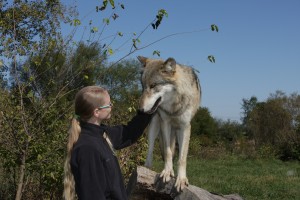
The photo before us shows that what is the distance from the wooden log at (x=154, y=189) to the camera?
4.73 meters

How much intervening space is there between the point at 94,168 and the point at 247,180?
9.17 meters

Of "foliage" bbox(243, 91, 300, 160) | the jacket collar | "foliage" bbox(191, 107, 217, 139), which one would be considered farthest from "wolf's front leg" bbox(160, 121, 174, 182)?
"foliage" bbox(191, 107, 217, 139)

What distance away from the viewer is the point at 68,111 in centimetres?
591

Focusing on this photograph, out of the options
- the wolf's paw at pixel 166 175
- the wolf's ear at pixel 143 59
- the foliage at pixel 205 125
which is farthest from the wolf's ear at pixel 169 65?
the foliage at pixel 205 125

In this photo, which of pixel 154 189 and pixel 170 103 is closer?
pixel 170 103

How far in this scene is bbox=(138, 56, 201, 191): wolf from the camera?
4461mm

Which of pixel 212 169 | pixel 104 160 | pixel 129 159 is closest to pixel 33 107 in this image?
pixel 129 159

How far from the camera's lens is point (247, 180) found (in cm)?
1136

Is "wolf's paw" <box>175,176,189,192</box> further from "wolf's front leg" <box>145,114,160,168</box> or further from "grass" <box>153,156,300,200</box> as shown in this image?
"grass" <box>153,156,300,200</box>

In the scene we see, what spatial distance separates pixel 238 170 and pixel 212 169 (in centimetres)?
90

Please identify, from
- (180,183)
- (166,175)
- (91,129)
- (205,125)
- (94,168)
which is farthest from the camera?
(205,125)

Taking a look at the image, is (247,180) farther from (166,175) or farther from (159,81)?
(159,81)

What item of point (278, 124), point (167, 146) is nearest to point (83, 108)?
point (167, 146)

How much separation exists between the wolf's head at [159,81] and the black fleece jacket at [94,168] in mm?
1192
